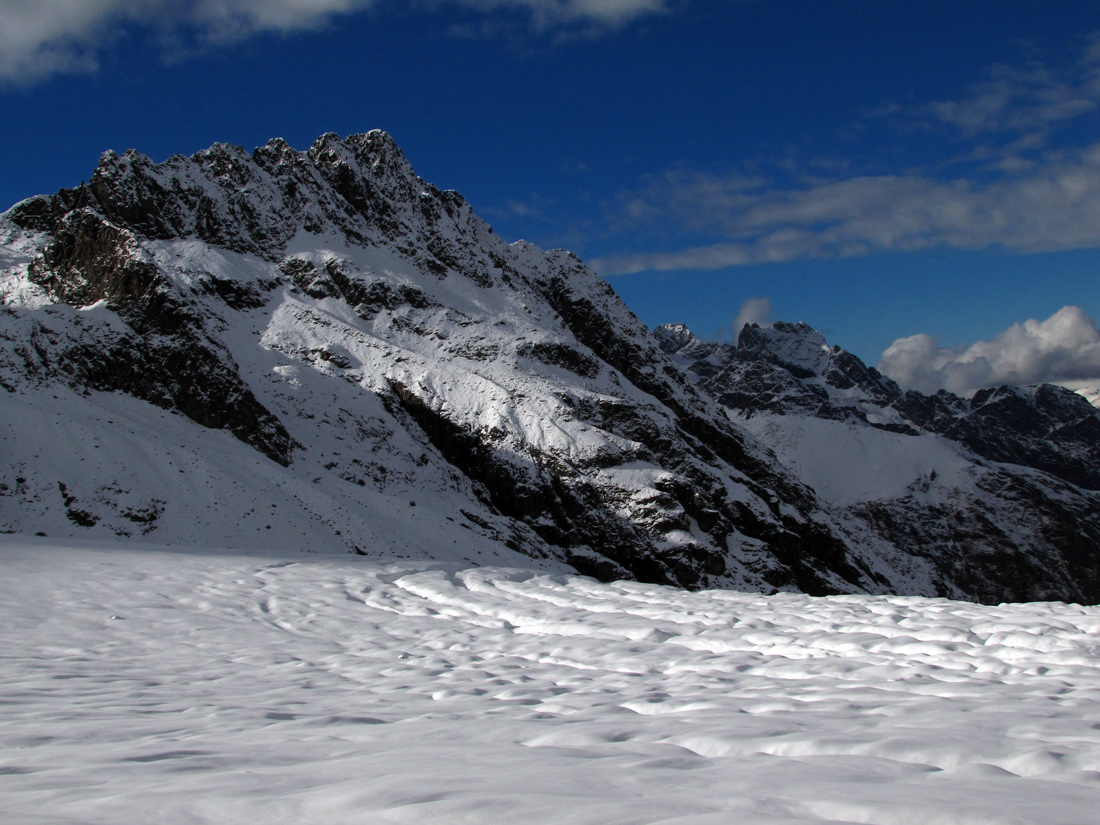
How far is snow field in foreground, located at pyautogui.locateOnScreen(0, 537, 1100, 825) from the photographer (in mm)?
3867

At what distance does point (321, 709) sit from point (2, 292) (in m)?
77.4

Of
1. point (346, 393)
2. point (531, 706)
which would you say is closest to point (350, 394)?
point (346, 393)

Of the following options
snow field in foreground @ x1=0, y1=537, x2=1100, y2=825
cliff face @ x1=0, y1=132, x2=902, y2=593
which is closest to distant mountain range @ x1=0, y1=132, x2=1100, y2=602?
cliff face @ x1=0, y1=132, x2=902, y2=593

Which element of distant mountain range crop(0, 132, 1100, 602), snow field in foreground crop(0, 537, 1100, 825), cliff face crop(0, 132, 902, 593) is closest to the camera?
snow field in foreground crop(0, 537, 1100, 825)

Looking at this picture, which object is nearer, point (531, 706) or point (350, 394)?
point (531, 706)

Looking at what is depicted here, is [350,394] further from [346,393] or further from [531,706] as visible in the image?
[531,706]

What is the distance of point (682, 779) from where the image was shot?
4.30 m

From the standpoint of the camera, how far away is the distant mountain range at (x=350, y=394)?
141 ft

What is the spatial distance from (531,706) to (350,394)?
218ft

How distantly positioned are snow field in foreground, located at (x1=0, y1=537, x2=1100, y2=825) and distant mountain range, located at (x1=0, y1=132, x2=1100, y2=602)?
29.4m

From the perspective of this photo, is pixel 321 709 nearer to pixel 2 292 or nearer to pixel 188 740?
pixel 188 740

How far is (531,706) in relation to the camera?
7.12m

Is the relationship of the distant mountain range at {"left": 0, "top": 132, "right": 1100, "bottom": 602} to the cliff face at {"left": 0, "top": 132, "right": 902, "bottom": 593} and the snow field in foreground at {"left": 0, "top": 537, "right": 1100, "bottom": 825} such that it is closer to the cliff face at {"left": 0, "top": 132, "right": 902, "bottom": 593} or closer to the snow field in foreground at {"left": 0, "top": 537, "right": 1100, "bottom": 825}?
the cliff face at {"left": 0, "top": 132, "right": 902, "bottom": 593}

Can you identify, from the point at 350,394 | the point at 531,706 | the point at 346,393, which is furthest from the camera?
the point at 350,394
